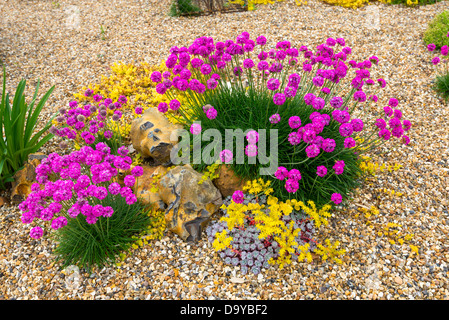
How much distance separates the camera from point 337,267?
338cm

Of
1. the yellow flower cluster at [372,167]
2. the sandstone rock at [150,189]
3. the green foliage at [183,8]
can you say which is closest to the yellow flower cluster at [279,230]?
the sandstone rock at [150,189]

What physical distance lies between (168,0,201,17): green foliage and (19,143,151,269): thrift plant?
647 cm

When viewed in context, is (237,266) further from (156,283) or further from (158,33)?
(158,33)

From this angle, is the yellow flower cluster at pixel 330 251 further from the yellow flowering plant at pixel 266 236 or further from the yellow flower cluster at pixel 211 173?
the yellow flower cluster at pixel 211 173

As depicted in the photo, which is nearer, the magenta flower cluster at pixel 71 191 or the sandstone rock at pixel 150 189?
the magenta flower cluster at pixel 71 191

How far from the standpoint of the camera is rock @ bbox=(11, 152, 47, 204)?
4.19 m

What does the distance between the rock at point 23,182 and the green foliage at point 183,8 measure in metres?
6.12

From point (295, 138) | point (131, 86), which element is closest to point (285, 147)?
point (295, 138)

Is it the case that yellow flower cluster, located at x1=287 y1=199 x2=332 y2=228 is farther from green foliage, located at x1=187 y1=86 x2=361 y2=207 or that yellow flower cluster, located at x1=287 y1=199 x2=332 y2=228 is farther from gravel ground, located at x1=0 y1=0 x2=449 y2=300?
gravel ground, located at x1=0 y1=0 x2=449 y2=300

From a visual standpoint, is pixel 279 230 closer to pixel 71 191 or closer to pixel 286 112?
pixel 286 112

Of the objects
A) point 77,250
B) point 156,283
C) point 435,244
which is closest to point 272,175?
point 156,283

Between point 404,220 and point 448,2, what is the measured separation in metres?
7.82

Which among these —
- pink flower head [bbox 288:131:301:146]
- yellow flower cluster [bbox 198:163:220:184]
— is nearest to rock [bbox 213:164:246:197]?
yellow flower cluster [bbox 198:163:220:184]

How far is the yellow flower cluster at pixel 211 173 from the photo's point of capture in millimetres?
3807
